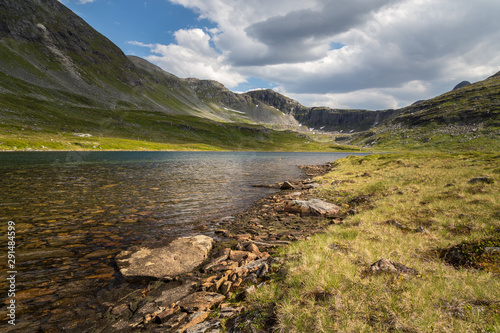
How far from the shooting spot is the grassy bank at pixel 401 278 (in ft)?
16.2

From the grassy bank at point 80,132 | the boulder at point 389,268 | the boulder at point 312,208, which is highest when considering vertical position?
the grassy bank at point 80,132

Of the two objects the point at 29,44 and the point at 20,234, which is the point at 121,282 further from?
the point at 29,44

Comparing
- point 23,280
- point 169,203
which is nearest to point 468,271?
point 23,280

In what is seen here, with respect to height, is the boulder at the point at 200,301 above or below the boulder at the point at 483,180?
below

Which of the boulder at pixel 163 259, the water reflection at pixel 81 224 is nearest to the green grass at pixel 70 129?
the water reflection at pixel 81 224

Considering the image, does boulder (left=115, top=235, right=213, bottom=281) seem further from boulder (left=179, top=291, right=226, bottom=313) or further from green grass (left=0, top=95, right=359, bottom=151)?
green grass (left=0, top=95, right=359, bottom=151)

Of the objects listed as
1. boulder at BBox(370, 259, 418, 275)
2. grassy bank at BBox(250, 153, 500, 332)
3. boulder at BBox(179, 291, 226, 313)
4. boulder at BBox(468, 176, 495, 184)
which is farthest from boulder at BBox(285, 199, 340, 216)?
boulder at BBox(179, 291, 226, 313)

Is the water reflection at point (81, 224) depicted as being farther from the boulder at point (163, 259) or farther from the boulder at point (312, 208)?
the boulder at point (312, 208)

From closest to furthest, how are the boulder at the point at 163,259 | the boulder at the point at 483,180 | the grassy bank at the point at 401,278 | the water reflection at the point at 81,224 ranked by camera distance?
the grassy bank at the point at 401,278
the water reflection at the point at 81,224
the boulder at the point at 163,259
the boulder at the point at 483,180

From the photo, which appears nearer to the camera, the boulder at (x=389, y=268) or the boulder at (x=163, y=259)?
the boulder at (x=389, y=268)

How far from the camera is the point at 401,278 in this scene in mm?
6621

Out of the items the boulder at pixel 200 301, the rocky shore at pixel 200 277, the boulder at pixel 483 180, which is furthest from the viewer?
the boulder at pixel 483 180

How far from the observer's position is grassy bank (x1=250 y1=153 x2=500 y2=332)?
4.93m

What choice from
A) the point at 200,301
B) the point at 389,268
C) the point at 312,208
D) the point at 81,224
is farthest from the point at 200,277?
the point at 312,208
